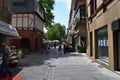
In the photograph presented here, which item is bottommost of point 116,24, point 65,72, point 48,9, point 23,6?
point 65,72

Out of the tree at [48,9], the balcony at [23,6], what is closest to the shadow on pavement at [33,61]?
the balcony at [23,6]

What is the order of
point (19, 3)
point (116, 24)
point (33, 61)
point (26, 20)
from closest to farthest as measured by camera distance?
point (116, 24), point (33, 61), point (26, 20), point (19, 3)

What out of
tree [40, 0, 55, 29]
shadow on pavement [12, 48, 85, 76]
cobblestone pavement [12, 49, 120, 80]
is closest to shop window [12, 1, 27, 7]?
tree [40, 0, 55, 29]

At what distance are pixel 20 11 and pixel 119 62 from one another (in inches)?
1206

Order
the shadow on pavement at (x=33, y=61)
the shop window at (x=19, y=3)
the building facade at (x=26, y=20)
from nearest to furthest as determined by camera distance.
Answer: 1. the shadow on pavement at (x=33, y=61)
2. the building facade at (x=26, y=20)
3. the shop window at (x=19, y=3)

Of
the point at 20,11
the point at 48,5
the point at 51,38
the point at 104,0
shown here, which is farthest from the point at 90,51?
the point at 51,38

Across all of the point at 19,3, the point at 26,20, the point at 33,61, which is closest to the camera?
the point at 33,61

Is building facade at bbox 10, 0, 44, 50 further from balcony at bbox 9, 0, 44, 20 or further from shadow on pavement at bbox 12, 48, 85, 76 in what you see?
shadow on pavement at bbox 12, 48, 85, 76

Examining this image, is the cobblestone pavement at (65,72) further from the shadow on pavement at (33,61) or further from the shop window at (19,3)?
the shop window at (19,3)

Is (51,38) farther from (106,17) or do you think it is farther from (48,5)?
(106,17)

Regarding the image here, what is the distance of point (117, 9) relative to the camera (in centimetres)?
1507

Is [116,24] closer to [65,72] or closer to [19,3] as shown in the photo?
[65,72]

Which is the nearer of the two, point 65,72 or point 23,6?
point 65,72

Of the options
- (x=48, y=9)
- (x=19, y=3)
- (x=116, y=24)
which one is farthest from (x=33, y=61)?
(x=48, y=9)
